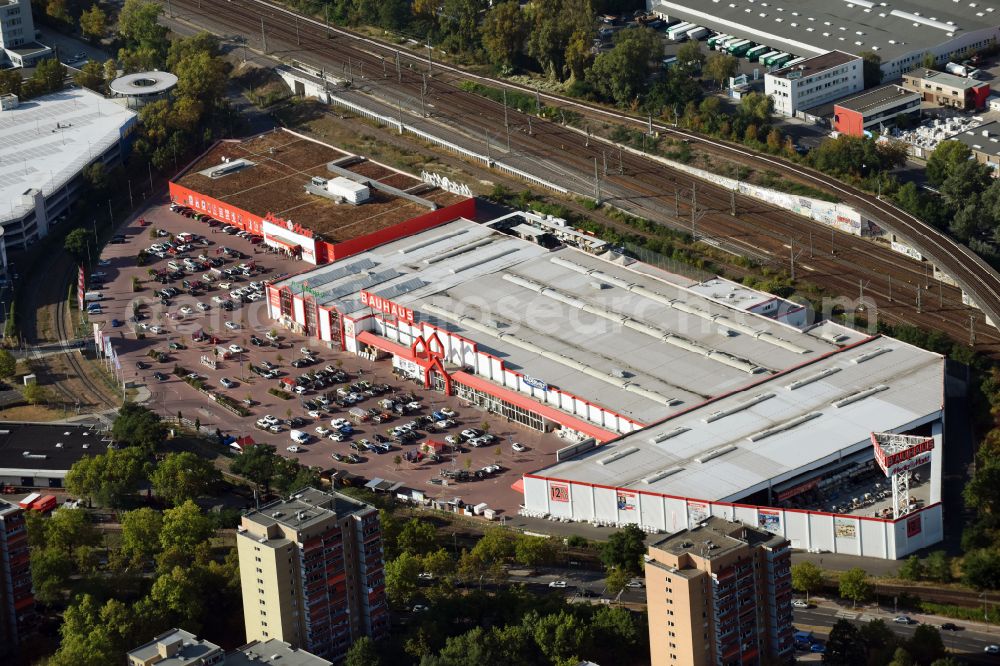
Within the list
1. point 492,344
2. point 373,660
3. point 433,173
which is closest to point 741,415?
point 492,344

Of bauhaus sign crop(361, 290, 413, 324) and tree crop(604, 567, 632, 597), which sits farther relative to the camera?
bauhaus sign crop(361, 290, 413, 324)

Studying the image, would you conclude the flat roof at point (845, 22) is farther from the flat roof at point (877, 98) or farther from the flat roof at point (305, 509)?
the flat roof at point (305, 509)

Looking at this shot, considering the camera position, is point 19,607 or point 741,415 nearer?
point 19,607

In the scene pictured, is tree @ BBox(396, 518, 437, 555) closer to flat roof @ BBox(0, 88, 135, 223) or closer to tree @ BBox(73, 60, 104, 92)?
flat roof @ BBox(0, 88, 135, 223)

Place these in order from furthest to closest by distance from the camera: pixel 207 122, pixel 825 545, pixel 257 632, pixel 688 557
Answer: pixel 207 122 < pixel 825 545 < pixel 257 632 < pixel 688 557

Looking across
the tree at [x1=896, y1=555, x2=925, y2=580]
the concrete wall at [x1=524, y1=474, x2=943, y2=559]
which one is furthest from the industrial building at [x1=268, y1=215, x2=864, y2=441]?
the tree at [x1=896, y1=555, x2=925, y2=580]

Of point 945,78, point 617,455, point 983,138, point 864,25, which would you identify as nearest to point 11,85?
point 864,25

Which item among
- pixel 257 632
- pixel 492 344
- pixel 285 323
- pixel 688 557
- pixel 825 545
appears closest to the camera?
pixel 688 557

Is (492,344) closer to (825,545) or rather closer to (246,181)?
(825,545)
